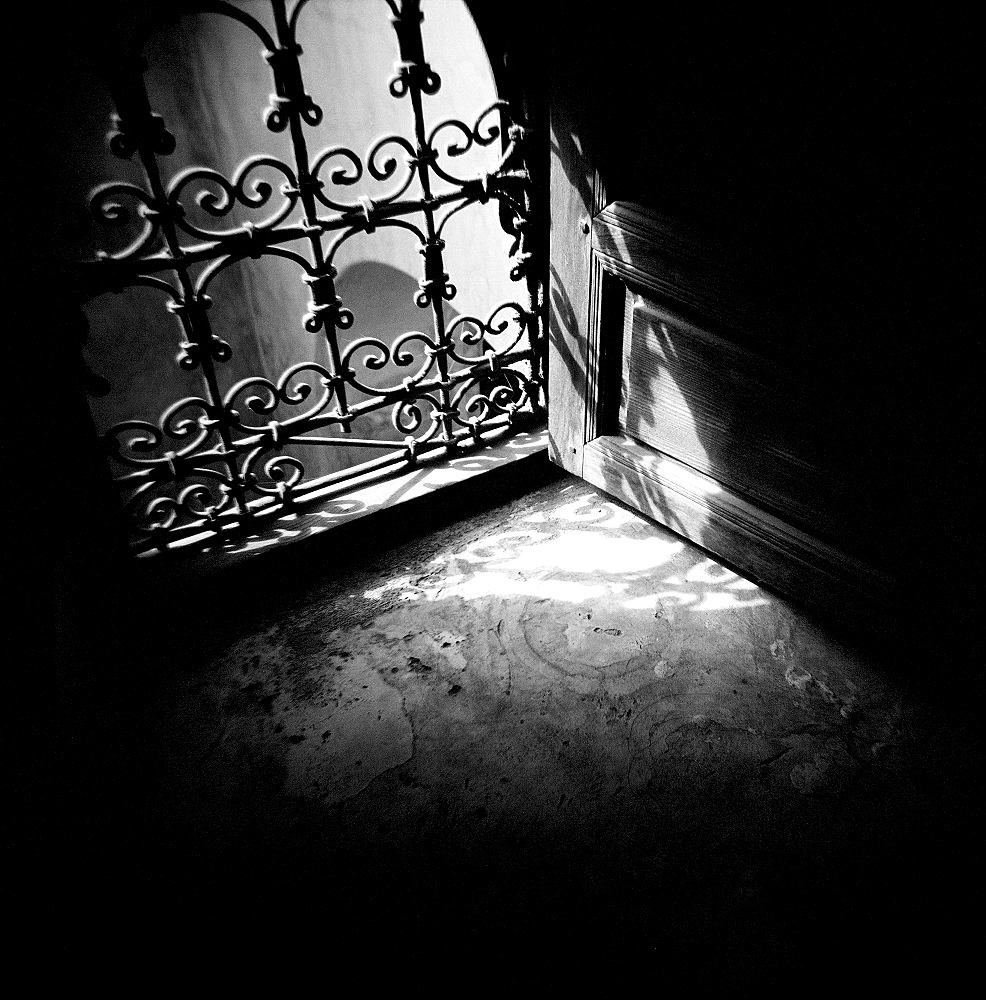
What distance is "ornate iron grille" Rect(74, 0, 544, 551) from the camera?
1.55 metres

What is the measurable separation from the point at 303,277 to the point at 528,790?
1.43 m

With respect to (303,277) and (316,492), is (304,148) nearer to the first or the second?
(303,277)

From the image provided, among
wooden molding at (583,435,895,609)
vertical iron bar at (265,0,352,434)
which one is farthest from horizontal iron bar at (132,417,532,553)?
wooden molding at (583,435,895,609)

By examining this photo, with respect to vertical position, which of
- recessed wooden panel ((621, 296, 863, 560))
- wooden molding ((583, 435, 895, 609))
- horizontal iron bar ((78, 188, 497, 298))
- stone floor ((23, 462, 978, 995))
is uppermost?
horizontal iron bar ((78, 188, 497, 298))

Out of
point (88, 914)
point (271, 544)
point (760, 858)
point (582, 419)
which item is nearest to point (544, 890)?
point (760, 858)

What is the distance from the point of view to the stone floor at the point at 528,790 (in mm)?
1292

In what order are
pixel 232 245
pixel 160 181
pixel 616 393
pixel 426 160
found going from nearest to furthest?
pixel 160 181 → pixel 232 245 → pixel 426 160 → pixel 616 393

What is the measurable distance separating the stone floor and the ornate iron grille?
29 cm

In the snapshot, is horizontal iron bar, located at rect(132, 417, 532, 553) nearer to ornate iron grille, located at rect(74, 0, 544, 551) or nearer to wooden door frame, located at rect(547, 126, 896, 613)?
ornate iron grille, located at rect(74, 0, 544, 551)

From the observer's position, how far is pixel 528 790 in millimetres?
1535

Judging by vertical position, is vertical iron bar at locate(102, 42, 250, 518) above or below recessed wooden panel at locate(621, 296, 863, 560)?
above

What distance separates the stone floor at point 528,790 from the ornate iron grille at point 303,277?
29 cm

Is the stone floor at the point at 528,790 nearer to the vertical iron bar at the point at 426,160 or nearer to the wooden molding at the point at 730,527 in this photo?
→ the wooden molding at the point at 730,527

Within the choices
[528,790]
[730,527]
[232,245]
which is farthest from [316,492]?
[730,527]
